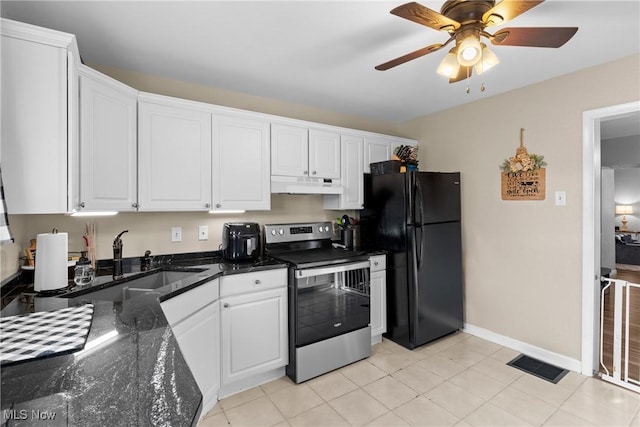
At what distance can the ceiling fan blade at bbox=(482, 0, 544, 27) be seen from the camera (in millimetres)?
1250

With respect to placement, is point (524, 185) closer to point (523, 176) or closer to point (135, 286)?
point (523, 176)

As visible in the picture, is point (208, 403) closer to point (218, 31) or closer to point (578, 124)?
point (218, 31)

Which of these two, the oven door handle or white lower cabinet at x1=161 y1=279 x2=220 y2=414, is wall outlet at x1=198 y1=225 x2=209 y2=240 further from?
the oven door handle

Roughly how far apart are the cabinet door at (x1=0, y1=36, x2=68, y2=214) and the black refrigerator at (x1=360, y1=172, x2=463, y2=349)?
2497 mm

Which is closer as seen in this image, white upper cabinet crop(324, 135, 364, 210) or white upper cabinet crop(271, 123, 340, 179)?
white upper cabinet crop(271, 123, 340, 179)

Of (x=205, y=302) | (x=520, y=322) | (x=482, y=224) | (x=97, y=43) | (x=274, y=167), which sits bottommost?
(x=520, y=322)

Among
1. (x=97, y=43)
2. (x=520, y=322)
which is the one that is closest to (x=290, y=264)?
(x=97, y=43)

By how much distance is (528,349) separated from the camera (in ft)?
9.27

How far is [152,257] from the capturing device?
7.94 feet

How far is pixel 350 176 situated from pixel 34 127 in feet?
8.00

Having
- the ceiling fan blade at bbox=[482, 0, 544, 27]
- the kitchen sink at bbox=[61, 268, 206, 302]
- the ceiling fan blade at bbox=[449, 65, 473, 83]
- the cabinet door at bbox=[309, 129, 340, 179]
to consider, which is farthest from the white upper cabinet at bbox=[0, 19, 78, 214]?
the ceiling fan blade at bbox=[449, 65, 473, 83]

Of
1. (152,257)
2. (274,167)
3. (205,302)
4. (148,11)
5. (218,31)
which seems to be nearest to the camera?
(148,11)

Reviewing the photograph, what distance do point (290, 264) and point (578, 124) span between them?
2.61 metres

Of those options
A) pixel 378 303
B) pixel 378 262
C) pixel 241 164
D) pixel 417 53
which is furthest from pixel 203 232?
pixel 417 53
